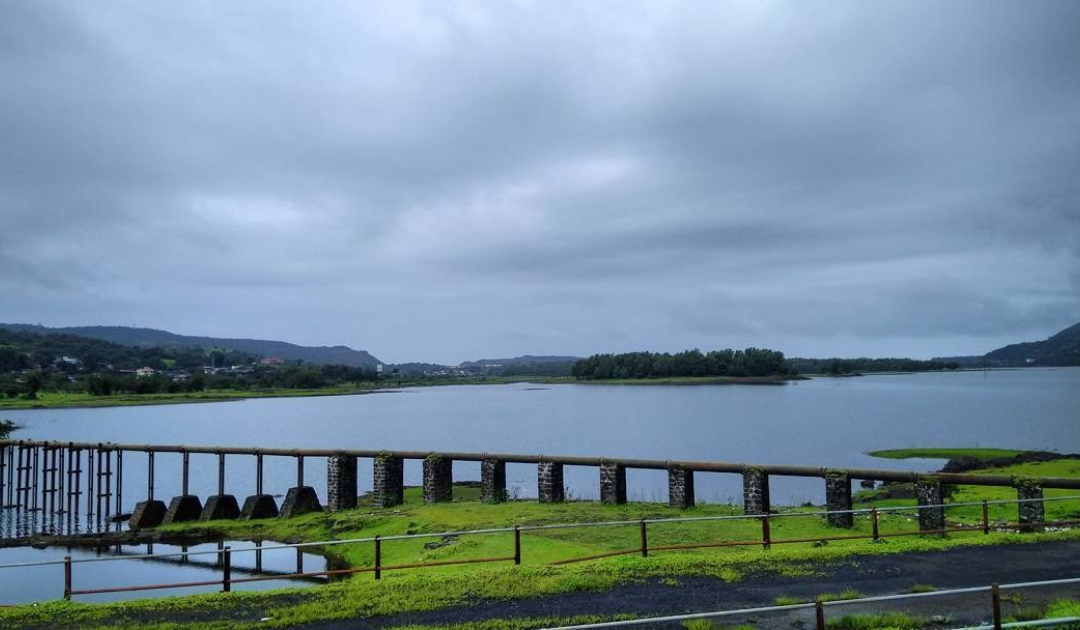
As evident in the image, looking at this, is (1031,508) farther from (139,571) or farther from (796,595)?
(139,571)

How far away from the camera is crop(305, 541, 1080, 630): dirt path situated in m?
11.8

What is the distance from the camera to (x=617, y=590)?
13883 mm

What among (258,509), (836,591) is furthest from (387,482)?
(836,591)

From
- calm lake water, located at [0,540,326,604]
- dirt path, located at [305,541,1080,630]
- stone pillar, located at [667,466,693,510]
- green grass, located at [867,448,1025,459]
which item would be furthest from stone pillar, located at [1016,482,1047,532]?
green grass, located at [867,448,1025,459]

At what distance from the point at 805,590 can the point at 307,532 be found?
66.3 ft

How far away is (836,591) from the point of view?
43.2 feet

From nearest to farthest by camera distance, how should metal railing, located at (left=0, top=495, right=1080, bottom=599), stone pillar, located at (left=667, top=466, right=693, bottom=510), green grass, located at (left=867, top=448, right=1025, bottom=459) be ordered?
1. metal railing, located at (left=0, top=495, right=1080, bottom=599)
2. stone pillar, located at (left=667, top=466, right=693, bottom=510)
3. green grass, located at (left=867, top=448, right=1025, bottom=459)

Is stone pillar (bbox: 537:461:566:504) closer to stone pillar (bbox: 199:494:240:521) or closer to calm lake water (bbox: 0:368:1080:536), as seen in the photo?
calm lake water (bbox: 0:368:1080:536)

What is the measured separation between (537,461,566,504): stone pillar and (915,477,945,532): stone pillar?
11215 mm

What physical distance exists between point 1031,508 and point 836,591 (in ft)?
30.0

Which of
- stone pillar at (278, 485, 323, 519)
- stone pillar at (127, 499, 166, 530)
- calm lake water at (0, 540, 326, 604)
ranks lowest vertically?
calm lake water at (0, 540, 326, 604)

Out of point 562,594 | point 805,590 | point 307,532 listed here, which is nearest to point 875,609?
point 805,590

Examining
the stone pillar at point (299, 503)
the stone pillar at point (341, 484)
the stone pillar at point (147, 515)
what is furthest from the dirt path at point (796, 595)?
the stone pillar at point (147, 515)

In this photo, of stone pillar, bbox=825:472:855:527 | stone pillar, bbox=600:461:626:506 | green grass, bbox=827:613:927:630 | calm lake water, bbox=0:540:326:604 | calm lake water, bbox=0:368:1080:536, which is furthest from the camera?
calm lake water, bbox=0:368:1080:536
